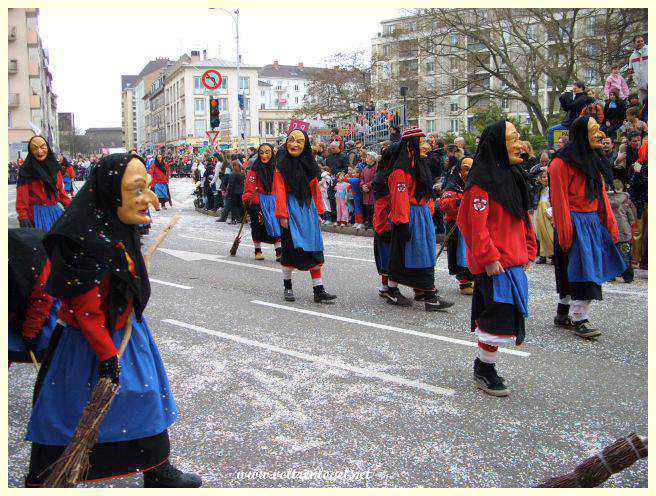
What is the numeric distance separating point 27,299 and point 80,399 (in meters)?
1.00

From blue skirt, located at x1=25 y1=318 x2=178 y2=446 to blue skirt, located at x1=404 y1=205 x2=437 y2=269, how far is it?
15.2ft

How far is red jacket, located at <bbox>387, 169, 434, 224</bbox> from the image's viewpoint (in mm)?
7309

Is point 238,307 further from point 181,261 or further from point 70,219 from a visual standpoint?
point 70,219

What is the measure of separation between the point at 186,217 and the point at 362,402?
16.0 metres

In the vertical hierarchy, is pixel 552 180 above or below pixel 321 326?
above

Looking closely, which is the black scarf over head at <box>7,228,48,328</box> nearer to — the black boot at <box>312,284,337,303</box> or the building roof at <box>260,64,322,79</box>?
the black boot at <box>312,284,337,303</box>

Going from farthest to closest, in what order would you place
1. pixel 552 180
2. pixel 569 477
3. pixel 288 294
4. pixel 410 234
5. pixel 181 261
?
pixel 181 261 → pixel 288 294 → pixel 410 234 → pixel 552 180 → pixel 569 477

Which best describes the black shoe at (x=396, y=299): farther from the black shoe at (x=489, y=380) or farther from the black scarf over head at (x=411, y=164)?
the black shoe at (x=489, y=380)

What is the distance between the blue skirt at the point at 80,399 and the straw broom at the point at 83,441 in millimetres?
136

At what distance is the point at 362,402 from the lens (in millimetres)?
4781

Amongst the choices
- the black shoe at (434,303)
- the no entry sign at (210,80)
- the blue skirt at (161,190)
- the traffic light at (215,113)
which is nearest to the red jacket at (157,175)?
the blue skirt at (161,190)

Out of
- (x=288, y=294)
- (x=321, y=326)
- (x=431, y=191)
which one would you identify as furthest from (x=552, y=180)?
(x=288, y=294)

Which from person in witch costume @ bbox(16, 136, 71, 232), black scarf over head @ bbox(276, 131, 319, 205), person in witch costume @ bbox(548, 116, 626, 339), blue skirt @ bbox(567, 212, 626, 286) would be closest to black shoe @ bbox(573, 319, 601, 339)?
person in witch costume @ bbox(548, 116, 626, 339)

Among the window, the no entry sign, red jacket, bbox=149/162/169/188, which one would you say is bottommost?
red jacket, bbox=149/162/169/188
